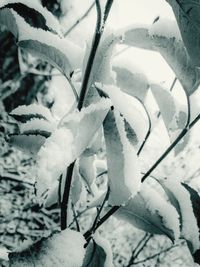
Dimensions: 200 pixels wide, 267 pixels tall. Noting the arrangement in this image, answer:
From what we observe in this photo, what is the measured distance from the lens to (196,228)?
0.60 m

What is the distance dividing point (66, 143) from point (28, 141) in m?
0.27

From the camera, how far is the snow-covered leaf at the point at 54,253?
51 centimetres

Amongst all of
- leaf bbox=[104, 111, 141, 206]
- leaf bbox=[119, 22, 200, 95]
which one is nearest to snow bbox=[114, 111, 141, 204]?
leaf bbox=[104, 111, 141, 206]

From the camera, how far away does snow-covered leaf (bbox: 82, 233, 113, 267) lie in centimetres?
62

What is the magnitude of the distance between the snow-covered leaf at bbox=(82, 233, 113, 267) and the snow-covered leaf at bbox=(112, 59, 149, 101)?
0.93ft

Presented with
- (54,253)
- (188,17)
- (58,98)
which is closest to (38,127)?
(54,253)

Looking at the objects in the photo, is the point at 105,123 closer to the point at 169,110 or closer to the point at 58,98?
the point at 169,110

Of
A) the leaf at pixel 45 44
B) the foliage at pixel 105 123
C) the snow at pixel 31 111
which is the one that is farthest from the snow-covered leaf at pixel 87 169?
the leaf at pixel 45 44

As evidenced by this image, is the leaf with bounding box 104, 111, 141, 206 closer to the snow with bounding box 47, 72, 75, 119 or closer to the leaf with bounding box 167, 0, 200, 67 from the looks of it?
the leaf with bounding box 167, 0, 200, 67

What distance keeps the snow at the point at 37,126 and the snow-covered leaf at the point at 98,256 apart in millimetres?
229

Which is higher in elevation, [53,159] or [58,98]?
[53,159]

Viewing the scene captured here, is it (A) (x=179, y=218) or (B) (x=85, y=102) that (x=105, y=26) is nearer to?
(B) (x=85, y=102)

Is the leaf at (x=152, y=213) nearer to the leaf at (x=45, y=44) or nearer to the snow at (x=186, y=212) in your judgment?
the snow at (x=186, y=212)

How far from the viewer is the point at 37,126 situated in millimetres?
647
